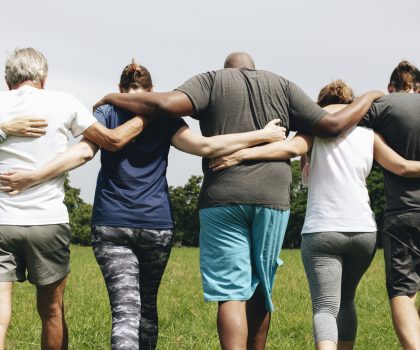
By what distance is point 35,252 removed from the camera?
508 centimetres

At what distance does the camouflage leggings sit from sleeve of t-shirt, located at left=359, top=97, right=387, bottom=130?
1714mm

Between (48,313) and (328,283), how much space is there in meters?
2.07

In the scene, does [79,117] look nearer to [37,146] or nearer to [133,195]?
[37,146]

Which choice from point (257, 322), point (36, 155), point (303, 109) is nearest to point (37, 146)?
point (36, 155)

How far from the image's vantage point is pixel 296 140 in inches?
211

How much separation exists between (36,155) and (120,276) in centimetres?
104

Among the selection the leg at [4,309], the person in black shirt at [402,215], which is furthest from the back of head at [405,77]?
the leg at [4,309]

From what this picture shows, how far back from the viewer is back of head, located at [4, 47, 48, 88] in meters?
5.11

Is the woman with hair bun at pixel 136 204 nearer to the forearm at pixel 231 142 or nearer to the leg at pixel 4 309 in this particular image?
the forearm at pixel 231 142

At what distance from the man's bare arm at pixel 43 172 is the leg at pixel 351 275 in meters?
2.09

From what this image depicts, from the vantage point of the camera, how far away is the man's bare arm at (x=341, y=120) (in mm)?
5234

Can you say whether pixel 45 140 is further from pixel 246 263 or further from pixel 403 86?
pixel 403 86

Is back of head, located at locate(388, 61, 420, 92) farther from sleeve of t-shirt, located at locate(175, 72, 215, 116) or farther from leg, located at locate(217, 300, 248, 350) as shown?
leg, located at locate(217, 300, 248, 350)

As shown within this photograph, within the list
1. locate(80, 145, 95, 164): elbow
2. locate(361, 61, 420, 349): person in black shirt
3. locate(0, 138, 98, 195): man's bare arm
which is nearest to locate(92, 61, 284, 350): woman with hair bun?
locate(80, 145, 95, 164): elbow
